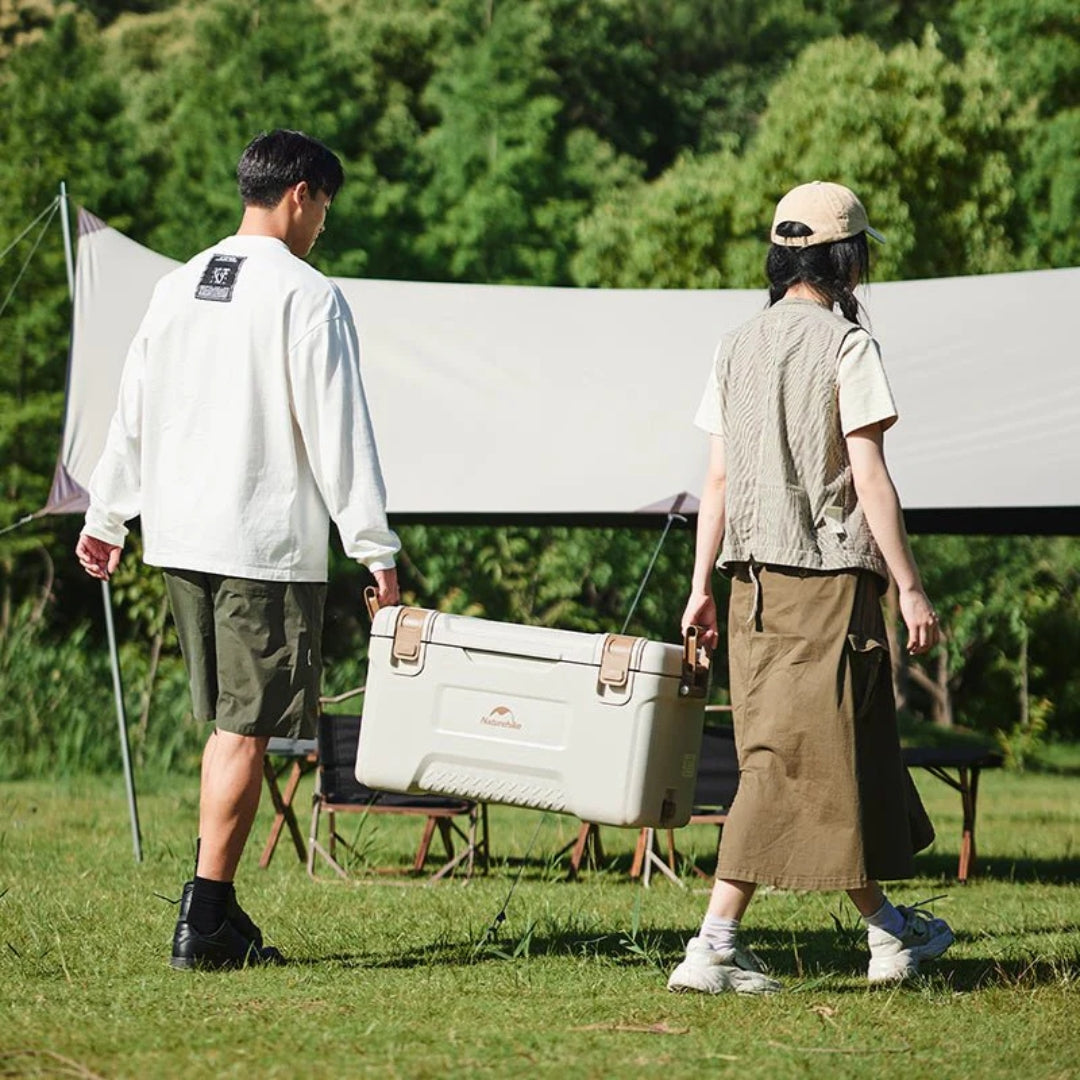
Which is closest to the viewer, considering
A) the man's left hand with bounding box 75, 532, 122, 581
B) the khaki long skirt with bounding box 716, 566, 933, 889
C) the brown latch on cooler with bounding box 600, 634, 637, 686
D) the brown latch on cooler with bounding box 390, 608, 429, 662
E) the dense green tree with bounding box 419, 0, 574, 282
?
the khaki long skirt with bounding box 716, 566, 933, 889

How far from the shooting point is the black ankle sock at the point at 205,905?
400cm

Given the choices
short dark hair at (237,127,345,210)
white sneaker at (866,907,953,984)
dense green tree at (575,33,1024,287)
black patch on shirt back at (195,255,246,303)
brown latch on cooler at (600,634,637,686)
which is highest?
dense green tree at (575,33,1024,287)

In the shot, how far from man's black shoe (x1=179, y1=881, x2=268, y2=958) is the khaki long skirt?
3.30ft

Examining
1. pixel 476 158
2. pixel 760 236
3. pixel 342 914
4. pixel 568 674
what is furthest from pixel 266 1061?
pixel 476 158

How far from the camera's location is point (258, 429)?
4035 millimetres

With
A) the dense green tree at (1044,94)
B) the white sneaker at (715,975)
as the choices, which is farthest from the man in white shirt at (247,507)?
the dense green tree at (1044,94)

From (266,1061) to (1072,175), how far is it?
19283mm

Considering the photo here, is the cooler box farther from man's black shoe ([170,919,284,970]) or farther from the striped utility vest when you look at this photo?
man's black shoe ([170,919,284,970])

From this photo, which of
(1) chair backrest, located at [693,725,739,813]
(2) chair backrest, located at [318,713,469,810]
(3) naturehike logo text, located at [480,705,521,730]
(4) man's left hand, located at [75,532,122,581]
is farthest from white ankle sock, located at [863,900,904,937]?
(2) chair backrest, located at [318,713,469,810]

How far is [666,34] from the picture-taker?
106ft

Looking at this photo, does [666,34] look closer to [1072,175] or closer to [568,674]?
[1072,175]

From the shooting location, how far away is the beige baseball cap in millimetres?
3971

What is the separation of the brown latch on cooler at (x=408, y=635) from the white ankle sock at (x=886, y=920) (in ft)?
3.49

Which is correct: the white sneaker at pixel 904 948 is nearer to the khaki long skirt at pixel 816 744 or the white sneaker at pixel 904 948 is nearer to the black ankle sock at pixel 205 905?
the khaki long skirt at pixel 816 744
